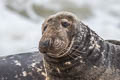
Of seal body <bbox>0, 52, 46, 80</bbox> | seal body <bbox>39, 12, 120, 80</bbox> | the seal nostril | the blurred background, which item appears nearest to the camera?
the seal nostril

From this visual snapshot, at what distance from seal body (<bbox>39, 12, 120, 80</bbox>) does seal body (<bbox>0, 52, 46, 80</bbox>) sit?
1.26 metres

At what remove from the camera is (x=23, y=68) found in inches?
281

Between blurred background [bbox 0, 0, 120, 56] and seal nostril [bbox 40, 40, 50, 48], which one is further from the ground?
seal nostril [bbox 40, 40, 50, 48]

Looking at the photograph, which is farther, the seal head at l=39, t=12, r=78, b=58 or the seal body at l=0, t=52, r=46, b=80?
the seal body at l=0, t=52, r=46, b=80

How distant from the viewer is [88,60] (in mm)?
5723

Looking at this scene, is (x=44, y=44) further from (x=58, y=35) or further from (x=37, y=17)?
(x=37, y=17)

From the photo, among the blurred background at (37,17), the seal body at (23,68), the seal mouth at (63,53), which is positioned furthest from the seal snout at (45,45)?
the blurred background at (37,17)

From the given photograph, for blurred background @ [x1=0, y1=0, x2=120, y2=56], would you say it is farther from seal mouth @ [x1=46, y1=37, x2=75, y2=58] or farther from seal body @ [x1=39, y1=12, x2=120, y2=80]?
seal mouth @ [x1=46, y1=37, x2=75, y2=58]

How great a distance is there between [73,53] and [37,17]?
30.8 feet

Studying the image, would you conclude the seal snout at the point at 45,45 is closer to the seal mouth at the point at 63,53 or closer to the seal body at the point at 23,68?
the seal mouth at the point at 63,53

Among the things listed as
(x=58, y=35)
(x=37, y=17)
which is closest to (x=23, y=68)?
(x=58, y=35)

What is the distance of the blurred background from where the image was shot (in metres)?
12.9

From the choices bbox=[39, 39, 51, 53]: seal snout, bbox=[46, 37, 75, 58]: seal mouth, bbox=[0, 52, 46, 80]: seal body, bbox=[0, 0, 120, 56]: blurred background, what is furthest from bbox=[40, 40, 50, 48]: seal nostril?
bbox=[0, 0, 120, 56]: blurred background

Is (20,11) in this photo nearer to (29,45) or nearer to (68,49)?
(29,45)
